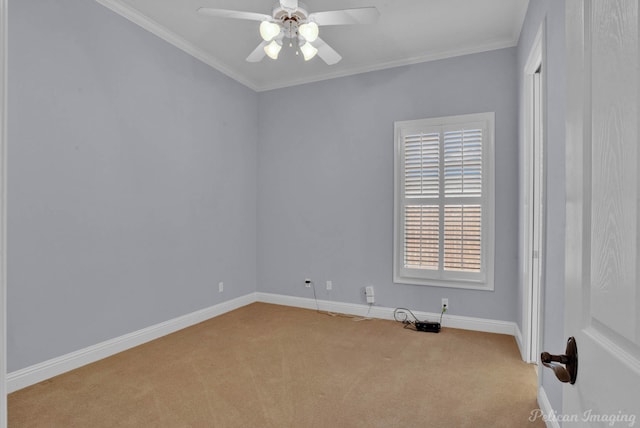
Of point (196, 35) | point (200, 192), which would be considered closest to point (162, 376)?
point (200, 192)

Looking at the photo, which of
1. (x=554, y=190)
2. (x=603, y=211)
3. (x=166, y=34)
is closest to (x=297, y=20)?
(x=166, y=34)

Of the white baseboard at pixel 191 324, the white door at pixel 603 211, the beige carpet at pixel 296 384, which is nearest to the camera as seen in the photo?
the white door at pixel 603 211

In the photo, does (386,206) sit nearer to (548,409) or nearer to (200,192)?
(200,192)

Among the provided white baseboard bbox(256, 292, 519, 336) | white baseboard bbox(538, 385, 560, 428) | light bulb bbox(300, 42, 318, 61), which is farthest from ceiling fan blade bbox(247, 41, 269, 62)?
white baseboard bbox(538, 385, 560, 428)

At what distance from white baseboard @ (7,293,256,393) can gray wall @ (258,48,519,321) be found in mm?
1158

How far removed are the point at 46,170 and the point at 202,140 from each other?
1.63 meters

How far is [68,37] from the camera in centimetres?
266

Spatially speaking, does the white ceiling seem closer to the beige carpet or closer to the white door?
the white door

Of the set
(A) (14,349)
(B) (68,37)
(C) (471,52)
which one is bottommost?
(A) (14,349)

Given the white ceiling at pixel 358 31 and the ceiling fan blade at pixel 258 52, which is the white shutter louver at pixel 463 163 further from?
the ceiling fan blade at pixel 258 52

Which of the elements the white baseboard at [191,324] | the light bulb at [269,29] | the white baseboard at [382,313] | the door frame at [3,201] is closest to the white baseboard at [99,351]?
the white baseboard at [191,324]

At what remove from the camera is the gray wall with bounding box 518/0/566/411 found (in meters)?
1.74

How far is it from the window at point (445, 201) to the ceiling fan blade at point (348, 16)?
1.65 meters

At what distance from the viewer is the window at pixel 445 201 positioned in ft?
11.8
